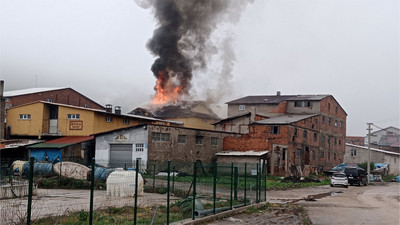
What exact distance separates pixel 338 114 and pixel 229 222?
59.9 metres

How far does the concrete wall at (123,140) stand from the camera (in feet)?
140

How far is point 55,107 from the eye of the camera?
51.5m

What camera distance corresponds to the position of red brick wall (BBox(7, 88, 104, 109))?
62.2 metres

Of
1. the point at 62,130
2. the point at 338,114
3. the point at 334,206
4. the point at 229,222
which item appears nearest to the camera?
the point at 229,222

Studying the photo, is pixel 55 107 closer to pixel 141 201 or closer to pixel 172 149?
pixel 172 149

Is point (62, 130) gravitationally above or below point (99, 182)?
above

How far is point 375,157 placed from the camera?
236 feet

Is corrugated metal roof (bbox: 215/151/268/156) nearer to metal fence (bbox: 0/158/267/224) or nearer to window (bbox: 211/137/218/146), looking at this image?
window (bbox: 211/137/218/146)

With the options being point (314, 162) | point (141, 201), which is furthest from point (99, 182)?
point (314, 162)

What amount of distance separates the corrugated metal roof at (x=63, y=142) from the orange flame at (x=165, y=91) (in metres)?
18.8

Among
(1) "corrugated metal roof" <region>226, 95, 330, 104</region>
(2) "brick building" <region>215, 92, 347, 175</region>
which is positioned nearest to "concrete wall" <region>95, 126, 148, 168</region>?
(2) "brick building" <region>215, 92, 347, 175</region>

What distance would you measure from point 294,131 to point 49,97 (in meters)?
36.5

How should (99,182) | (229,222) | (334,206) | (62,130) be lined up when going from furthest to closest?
1. (62,130)
2. (99,182)
3. (334,206)
4. (229,222)

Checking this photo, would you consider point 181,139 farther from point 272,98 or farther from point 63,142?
point 272,98
